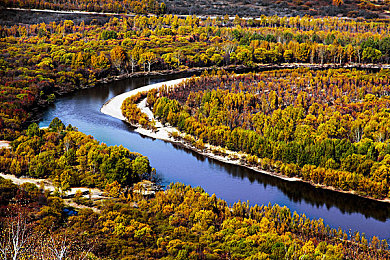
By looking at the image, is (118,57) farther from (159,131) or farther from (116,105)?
(159,131)

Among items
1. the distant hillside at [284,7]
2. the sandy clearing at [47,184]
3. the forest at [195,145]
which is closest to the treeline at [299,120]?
the forest at [195,145]

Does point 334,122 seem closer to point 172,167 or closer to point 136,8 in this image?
point 172,167

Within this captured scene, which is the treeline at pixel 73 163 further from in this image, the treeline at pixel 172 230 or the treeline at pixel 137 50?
the treeline at pixel 137 50

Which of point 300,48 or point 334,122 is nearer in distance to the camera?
point 334,122

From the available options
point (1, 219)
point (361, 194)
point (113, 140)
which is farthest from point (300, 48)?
point (1, 219)

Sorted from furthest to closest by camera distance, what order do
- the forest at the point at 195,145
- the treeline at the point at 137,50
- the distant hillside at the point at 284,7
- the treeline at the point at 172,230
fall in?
the distant hillside at the point at 284,7, the treeline at the point at 137,50, the forest at the point at 195,145, the treeline at the point at 172,230

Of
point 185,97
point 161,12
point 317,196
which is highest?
point 161,12
